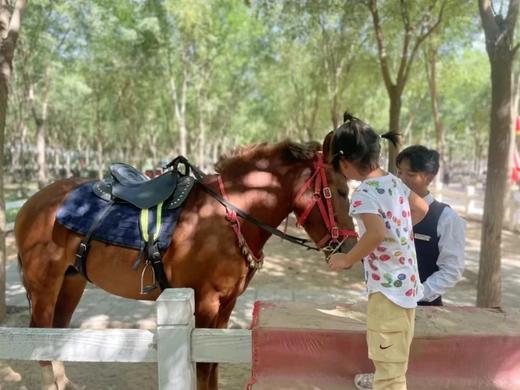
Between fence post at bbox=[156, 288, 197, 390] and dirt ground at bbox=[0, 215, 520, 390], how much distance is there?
2118 millimetres

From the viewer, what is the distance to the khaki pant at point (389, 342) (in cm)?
193

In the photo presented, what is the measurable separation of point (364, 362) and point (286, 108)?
31.5m

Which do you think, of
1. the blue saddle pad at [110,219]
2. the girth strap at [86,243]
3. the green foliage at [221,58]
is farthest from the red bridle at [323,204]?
the green foliage at [221,58]

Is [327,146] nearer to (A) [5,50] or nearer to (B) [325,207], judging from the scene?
(B) [325,207]

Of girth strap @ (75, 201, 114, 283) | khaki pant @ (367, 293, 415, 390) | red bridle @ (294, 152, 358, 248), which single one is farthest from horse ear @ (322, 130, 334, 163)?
girth strap @ (75, 201, 114, 283)

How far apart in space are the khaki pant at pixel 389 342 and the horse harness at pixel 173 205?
61cm

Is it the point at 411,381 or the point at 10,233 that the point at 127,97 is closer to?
the point at 10,233

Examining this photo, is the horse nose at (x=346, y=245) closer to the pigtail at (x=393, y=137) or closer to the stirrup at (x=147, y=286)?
the pigtail at (x=393, y=137)

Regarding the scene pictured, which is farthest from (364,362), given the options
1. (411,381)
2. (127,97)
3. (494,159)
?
(127,97)

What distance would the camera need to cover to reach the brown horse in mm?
2654

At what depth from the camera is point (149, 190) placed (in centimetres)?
296

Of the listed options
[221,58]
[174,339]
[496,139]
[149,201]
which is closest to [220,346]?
[174,339]

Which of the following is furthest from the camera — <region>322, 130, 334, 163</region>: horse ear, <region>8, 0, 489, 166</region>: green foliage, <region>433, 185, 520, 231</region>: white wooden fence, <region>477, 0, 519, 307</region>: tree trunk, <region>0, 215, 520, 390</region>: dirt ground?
<region>8, 0, 489, 166</region>: green foliage

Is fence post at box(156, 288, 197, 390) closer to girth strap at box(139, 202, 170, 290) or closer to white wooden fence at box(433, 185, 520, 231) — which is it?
girth strap at box(139, 202, 170, 290)
